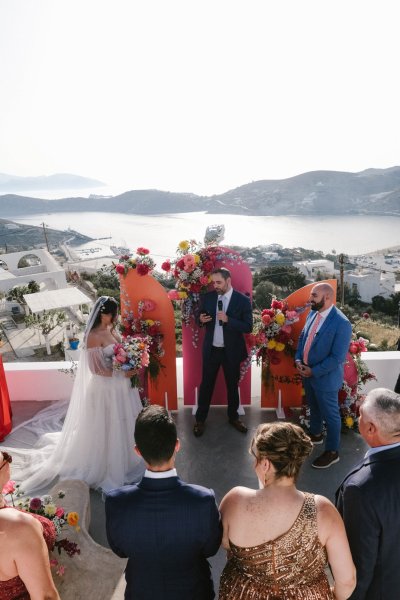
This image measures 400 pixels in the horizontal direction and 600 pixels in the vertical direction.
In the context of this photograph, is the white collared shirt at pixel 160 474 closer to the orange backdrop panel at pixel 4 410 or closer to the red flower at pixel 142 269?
the red flower at pixel 142 269

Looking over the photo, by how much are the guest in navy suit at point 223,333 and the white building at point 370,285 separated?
28349 millimetres

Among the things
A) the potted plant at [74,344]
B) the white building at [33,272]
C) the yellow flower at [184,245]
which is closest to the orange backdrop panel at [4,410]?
the yellow flower at [184,245]

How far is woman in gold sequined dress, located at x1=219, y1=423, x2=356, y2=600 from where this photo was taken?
64.2 inches

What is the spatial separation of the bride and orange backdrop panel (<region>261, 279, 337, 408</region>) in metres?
1.70

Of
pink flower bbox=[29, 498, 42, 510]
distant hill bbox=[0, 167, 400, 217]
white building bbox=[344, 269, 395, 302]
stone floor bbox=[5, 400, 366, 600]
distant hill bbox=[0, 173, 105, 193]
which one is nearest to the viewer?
pink flower bbox=[29, 498, 42, 510]

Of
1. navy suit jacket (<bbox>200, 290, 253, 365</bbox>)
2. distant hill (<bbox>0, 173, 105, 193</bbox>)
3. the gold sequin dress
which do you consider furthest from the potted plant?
distant hill (<bbox>0, 173, 105, 193</bbox>)

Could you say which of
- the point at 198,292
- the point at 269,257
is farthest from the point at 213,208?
the point at 198,292

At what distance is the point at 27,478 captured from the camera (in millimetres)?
4051

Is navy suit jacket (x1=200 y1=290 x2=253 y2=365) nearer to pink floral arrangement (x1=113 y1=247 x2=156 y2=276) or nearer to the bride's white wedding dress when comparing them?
pink floral arrangement (x1=113 y1=247 x2=156 y2=276)

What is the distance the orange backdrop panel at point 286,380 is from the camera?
4859 mm

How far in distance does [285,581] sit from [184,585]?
1.36ft

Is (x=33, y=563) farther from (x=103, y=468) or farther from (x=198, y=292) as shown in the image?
(x=198, y=292)

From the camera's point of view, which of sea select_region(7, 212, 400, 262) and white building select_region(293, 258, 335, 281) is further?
sea select_region(7, 212, 400, 262)

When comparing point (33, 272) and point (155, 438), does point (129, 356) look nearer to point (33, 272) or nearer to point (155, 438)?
point (155, 438)
